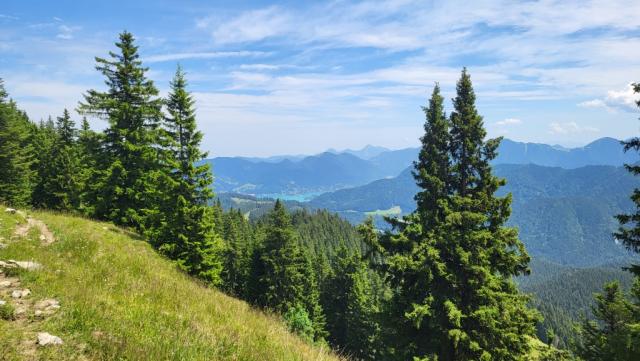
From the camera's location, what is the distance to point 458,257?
17.1m

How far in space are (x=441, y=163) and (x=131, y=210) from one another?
21562 millimetres

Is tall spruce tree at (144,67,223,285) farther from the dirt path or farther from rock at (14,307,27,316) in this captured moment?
rock at (14,307,27,316)

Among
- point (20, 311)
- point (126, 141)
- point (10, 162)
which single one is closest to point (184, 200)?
point (126, 141)

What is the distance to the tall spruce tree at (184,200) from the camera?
25719 mm

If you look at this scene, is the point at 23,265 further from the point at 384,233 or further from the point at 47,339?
the point at 384,233

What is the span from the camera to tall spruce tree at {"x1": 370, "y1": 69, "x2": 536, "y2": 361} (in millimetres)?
16391

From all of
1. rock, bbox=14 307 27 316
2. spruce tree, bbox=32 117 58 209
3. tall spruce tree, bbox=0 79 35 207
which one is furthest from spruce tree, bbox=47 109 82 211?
rock, bbox=14 307 27 316

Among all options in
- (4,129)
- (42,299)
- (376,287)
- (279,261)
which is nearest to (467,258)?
(42,299)

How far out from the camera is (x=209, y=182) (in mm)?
27344

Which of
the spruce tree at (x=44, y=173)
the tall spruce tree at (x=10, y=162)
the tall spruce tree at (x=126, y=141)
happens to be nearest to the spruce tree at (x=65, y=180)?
the spruce tree at (x=44, y=173)

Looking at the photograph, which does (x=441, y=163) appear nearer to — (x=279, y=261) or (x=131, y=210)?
(x=131, y=210)

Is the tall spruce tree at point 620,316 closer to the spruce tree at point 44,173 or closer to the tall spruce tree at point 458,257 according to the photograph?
the tall spruce tree at point 458,257

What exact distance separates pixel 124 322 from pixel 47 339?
4.97 feet

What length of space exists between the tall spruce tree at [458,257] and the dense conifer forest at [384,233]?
65mm
